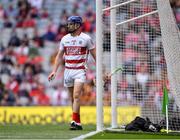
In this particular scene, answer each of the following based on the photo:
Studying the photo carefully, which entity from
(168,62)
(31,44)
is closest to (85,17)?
(31,44)

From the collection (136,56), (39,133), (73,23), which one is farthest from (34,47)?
(39,133)

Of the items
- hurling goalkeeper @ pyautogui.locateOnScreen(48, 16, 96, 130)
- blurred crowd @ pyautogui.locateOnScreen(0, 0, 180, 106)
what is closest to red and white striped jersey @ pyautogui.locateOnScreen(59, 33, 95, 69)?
hurling goalkeeper @ pyautogui.locateOnScreen(48, 16, 96, 130)

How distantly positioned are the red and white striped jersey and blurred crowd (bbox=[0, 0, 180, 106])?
0.65m

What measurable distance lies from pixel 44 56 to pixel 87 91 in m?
→ 3.47

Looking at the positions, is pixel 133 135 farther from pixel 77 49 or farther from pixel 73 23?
pixel 73 23

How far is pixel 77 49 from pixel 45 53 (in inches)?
464

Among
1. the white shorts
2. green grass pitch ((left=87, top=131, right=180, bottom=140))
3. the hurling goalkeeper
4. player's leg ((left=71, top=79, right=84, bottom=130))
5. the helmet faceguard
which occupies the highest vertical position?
the helmet faceguard

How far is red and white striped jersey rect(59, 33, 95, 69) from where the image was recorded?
11.9m

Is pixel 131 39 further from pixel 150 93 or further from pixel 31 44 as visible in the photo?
pixel 31 44

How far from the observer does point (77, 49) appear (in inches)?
470

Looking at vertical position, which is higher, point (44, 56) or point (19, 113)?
point (44, 56)

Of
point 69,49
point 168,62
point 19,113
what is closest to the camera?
point 168,62

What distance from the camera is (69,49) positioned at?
39.3 ft

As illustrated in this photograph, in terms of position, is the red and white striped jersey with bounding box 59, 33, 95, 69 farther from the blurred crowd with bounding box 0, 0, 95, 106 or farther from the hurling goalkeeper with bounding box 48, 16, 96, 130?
the blurred crowd with bounding box 0, 0, 95, 106
